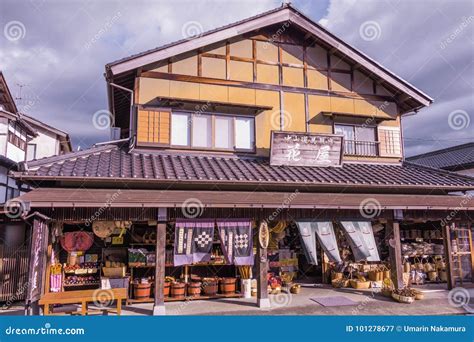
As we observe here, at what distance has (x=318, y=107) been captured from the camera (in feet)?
46.3

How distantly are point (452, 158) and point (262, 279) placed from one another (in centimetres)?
2289

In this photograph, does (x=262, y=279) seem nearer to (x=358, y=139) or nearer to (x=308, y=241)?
(x=308, y=241)

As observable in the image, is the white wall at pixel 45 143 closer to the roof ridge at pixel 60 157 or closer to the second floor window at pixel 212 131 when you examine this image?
the roof ridge at pixel 60 157

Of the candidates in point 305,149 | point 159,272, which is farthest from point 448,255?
point 159,272

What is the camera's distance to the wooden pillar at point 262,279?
10.9 meters

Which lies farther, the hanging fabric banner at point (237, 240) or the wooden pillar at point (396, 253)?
the wooden pillar at point (396, 253)

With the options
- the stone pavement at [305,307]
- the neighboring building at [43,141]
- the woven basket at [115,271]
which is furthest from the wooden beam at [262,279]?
the neighboring building at [43,141]

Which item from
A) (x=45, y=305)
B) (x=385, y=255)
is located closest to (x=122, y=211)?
(x=45, y=305)

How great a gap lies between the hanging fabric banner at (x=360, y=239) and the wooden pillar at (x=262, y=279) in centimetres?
288

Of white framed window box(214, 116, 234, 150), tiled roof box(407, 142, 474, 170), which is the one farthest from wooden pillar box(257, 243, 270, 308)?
tiled roof box(407, 142, 474, 170)

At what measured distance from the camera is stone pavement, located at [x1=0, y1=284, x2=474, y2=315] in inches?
410

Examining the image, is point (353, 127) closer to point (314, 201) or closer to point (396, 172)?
point (396, 172)

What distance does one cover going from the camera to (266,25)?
44.5ft

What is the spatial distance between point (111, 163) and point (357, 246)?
8155 mm
